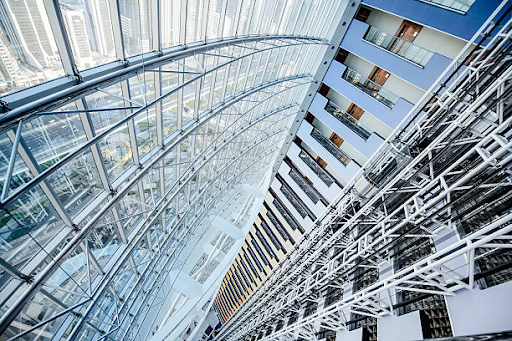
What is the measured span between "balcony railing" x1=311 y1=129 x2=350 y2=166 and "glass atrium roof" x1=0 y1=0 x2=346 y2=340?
4803mm

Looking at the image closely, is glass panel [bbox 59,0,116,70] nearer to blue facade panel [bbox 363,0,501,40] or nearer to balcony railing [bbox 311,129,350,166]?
blue facade panel [bbox 363,0,501,40]

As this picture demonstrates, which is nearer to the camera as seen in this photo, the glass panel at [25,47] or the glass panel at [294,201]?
the glass panel at [25,47]

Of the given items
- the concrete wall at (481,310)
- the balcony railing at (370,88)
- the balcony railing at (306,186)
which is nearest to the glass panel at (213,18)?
the balcony railing at (370,88)

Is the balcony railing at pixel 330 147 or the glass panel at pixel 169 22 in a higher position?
the balcony railing at pixel 330 147

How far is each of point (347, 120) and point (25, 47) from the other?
17749mm

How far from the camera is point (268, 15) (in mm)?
14023

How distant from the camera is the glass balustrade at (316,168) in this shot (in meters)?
21.5

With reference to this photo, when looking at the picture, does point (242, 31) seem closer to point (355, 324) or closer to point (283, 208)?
point (355, 324)

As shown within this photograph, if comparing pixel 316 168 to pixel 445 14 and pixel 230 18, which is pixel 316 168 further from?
pixel 230 18

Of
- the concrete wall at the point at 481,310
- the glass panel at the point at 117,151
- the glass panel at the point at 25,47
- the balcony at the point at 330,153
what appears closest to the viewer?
the concrete wall at the point at 481,310

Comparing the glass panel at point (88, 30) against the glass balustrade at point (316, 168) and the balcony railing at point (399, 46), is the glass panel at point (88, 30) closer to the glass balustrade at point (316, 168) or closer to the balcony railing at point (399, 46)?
the balcony railing at point (399, 46)

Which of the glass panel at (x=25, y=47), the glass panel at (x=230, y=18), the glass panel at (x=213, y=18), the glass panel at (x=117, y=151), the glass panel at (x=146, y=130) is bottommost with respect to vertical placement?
the glass panel at (x=25, y=47)

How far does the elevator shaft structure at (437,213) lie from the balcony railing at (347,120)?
3.89 metres

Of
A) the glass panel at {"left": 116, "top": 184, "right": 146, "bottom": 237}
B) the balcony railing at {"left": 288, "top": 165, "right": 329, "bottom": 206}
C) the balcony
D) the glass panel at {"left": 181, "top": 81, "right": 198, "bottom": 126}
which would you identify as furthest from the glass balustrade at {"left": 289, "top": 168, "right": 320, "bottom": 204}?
the glass panel at {"left": 116, "top": 184, "right": 146, "bottom": 237}
